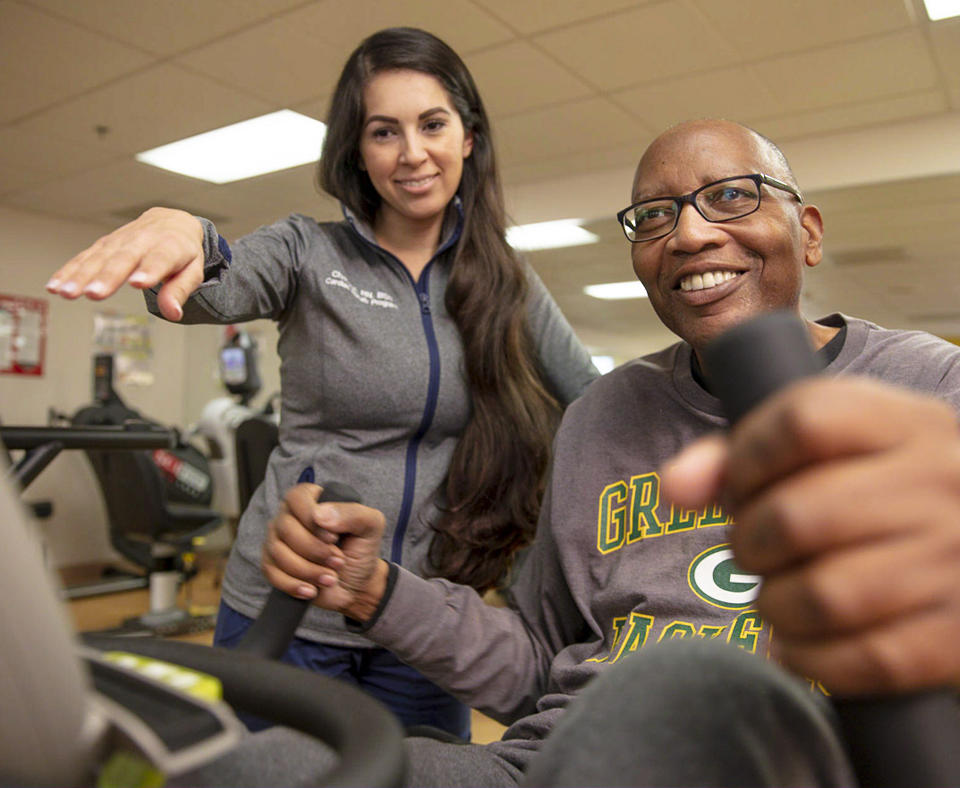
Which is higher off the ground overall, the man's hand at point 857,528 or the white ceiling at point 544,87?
the white ceiling at point 544,87

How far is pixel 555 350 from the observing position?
1.68 meters

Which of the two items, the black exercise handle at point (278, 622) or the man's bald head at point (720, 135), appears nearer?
the black exercise handle at point (278, 622)

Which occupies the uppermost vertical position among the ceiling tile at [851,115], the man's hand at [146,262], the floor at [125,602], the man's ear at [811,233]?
the ceiling tile at [851,115]

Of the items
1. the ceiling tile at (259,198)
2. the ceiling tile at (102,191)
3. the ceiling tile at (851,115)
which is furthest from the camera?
the ceiling tile at (259,198)

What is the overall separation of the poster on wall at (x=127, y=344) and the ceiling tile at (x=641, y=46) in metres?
4.85

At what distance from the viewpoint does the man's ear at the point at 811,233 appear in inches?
50.7

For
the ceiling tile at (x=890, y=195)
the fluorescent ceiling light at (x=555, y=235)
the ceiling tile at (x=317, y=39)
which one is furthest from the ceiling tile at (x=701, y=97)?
the fluorescent ceiling light at (x=555, y=235)

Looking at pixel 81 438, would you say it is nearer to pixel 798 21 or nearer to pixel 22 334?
pixel 798 21

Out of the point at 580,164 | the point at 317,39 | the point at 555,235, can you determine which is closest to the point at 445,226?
the point at 317,39

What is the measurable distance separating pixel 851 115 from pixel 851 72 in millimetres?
658

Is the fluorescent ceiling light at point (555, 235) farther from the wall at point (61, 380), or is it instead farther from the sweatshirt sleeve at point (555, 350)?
the sweatshirt sleeve at point (555, 350)

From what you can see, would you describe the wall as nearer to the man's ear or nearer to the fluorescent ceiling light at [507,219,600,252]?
the fluorescent ceiling light at [507,219,600,252]

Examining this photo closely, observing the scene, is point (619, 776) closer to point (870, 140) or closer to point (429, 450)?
point (429, 450)

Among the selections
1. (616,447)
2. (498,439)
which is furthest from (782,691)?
(498,439)
